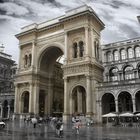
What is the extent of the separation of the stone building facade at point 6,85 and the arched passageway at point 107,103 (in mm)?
27893

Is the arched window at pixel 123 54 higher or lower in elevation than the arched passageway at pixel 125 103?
higher

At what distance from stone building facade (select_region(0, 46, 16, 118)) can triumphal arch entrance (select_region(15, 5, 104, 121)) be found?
1098cm

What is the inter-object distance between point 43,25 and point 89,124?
83.9ft

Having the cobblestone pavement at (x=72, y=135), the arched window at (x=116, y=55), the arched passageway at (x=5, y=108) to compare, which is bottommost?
the cobblestone pavement at (x=72, y=135)

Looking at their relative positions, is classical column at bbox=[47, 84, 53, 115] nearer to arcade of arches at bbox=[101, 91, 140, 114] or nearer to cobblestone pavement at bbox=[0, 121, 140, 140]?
arcade of arches at bbox=[101, 91, 140, 114]

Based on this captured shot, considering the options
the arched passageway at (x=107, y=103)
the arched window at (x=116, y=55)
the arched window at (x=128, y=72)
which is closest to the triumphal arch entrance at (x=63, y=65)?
the arched passageway at (x=107, y=103)

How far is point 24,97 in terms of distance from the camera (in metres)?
53.3

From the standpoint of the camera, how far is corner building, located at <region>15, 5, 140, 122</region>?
42156 millimetres

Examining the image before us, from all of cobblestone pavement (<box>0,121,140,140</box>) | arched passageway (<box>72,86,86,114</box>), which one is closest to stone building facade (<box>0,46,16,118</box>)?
arched passageway (<box>72,86,86,114</box>)

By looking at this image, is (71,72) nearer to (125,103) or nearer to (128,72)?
(125,103)

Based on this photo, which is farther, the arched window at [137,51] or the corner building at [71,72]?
the arched window at [137,51]

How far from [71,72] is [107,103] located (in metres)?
9.32

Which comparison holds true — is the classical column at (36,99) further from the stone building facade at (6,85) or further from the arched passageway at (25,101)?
the stone building facade at (6,85)

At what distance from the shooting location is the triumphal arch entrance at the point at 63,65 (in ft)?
141
